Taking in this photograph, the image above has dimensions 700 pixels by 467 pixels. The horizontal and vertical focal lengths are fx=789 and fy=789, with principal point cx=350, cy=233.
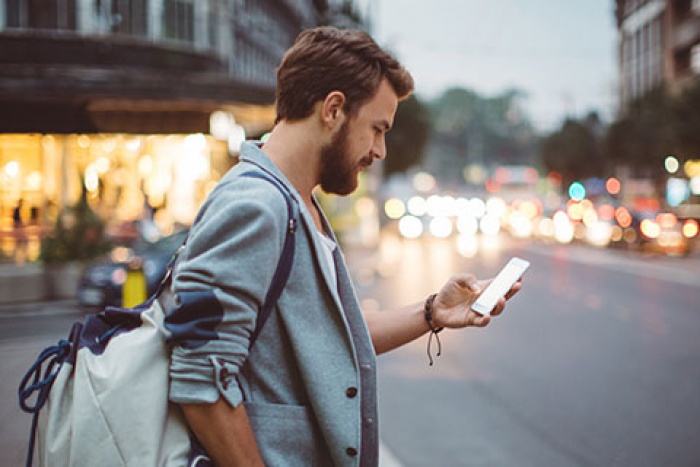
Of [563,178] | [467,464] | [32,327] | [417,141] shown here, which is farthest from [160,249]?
[563,178]

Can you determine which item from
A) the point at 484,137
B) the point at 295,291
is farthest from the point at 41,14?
the point at 484,137

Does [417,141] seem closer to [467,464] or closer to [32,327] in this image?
[32,327]

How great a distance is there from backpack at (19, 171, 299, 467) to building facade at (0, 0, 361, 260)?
49.5ft

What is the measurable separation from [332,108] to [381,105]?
138 millimetres

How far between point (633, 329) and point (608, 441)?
568 cm

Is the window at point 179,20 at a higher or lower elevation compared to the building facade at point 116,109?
higher

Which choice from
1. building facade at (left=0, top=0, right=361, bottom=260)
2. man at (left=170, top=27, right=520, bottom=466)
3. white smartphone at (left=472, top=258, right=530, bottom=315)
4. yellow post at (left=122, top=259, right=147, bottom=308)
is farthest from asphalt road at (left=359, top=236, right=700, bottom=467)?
building facade at (left=0, top=0, right=361, bottom=260)

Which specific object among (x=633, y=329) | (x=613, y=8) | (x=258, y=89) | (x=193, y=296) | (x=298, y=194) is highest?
(x=613, y=8)

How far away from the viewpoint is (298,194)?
1.76 metres

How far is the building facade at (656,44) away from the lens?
4634cm

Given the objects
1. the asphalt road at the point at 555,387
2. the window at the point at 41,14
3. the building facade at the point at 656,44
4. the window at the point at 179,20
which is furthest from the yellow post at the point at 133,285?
the building facade at the point at 656,44

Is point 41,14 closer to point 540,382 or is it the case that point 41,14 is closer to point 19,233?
point 19,233

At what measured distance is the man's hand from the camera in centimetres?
215

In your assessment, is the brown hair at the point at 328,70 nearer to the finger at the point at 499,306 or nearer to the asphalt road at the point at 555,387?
the finger at the point at 499,306
